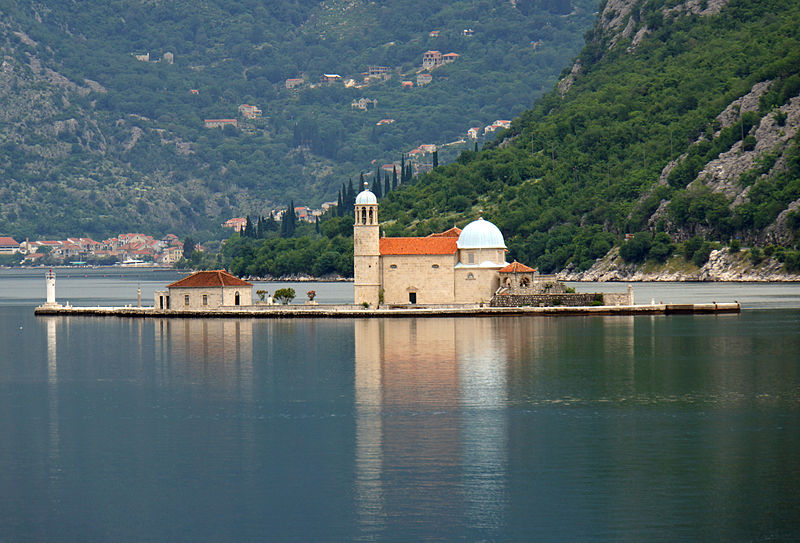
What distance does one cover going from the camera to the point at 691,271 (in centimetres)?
15425

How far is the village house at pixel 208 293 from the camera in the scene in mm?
104875

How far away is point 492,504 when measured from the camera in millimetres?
35875

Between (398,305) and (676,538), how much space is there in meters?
68.3

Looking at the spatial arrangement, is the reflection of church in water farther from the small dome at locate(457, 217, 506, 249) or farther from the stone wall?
the small dome at locate(457, 217, 506, 249)

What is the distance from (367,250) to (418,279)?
15.2 ft

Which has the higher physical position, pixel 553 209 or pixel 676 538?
pixel 553 209

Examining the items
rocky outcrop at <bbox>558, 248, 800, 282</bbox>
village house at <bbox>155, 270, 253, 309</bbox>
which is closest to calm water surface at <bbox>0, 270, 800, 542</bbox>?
village house at <bbox>155, 270, 253, 309</bbox>

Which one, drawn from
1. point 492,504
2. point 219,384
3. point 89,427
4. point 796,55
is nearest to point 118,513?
point 492,504

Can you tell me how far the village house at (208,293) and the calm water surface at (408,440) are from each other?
24997 mm

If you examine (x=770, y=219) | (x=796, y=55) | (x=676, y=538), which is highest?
(x=796, y=55)

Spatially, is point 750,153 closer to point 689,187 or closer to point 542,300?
point 689,187

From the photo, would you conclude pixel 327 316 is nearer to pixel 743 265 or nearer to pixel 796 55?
pixel 743 265

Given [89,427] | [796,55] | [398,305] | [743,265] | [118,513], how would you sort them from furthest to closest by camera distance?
1. [796,55]
2. [743,265]
3. [398,305]
4. [89,427]
5. [118,513]

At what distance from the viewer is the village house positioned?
104875 millimetres
